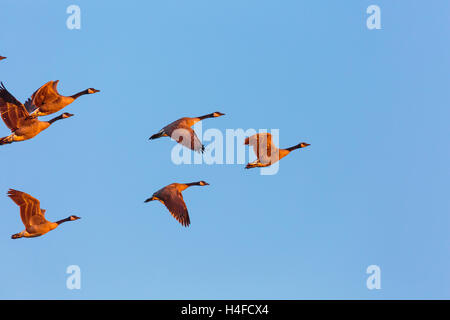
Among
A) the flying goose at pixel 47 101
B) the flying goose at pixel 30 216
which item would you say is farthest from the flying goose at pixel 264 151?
the flying goose at pixel 30 216

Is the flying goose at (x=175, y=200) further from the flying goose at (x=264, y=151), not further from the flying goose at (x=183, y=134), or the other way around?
the flying goose at (x=264, y=151)

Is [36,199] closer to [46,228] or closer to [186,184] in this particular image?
[46,228]

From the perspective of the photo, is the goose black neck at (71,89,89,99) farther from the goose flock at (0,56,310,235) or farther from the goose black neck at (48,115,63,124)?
the goose black neck at (48,115,63,124)

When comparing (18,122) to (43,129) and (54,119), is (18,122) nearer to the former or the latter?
(43,129)

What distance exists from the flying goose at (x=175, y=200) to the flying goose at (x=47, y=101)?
127 inches

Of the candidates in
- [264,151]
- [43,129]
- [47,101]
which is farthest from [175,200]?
[43,129]

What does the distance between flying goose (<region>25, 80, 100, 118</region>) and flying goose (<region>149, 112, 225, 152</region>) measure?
256cm

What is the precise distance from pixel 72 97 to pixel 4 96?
74.6 inches

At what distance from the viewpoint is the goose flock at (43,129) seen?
19078 mm
